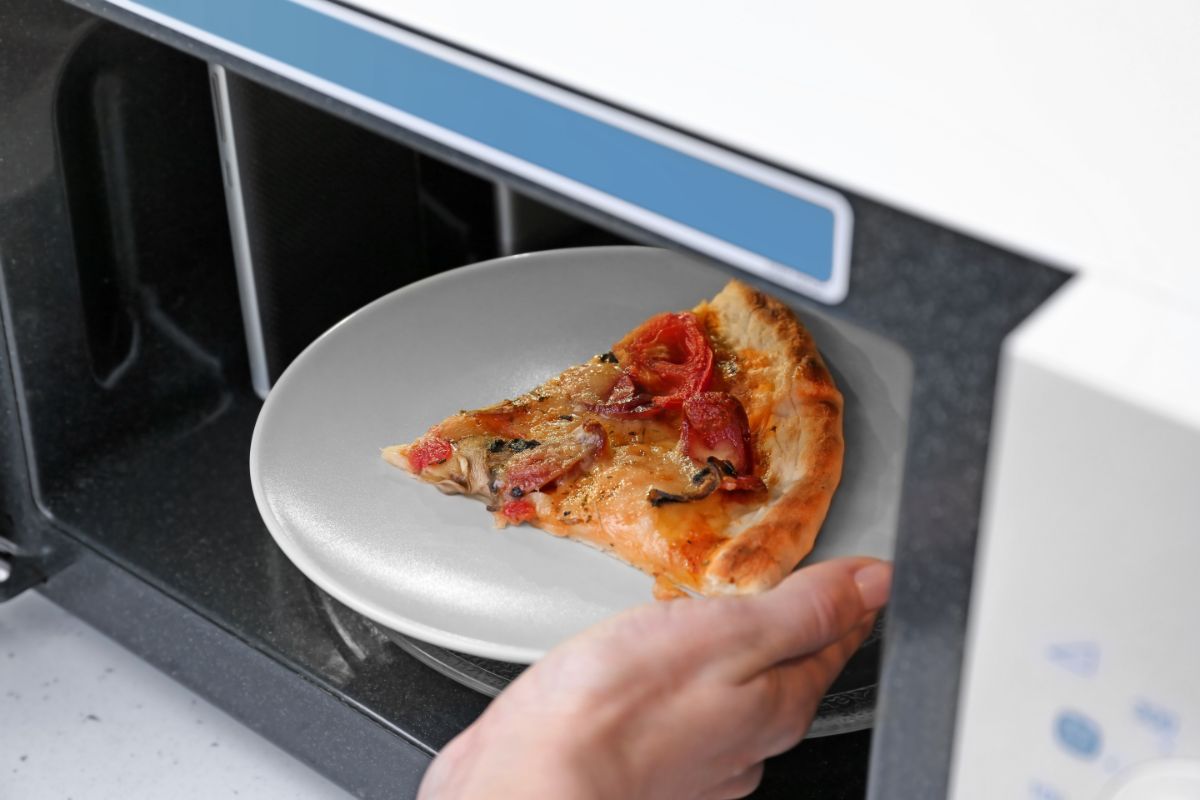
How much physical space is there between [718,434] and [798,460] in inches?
1.8

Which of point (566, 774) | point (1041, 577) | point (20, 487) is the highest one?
point (1041, 577)

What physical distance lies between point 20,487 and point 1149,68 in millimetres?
656

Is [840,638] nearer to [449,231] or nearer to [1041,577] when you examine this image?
[1041,577]

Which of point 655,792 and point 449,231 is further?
point 449,231

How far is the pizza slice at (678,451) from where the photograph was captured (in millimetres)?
723

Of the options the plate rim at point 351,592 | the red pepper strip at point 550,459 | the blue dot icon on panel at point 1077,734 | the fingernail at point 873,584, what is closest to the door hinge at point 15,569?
the plate rim at point 351,592

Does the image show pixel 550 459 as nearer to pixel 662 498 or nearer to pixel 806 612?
pixel 662 498

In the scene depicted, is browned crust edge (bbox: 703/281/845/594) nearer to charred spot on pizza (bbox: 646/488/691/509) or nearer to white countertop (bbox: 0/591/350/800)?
charred spot on pizza (bbox: 646/488/691/509)

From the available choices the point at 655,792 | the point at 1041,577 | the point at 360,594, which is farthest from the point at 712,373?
the point at 1041,577

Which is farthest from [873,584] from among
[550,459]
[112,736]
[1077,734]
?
[112,736]

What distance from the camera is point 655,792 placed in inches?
21.2

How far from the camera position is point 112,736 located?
0.85 meters

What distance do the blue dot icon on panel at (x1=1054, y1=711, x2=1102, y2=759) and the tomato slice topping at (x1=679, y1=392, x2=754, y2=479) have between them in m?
0.36

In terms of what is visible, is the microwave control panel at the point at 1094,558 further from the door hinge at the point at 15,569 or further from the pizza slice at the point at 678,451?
the door hinge at the point at 15,569
